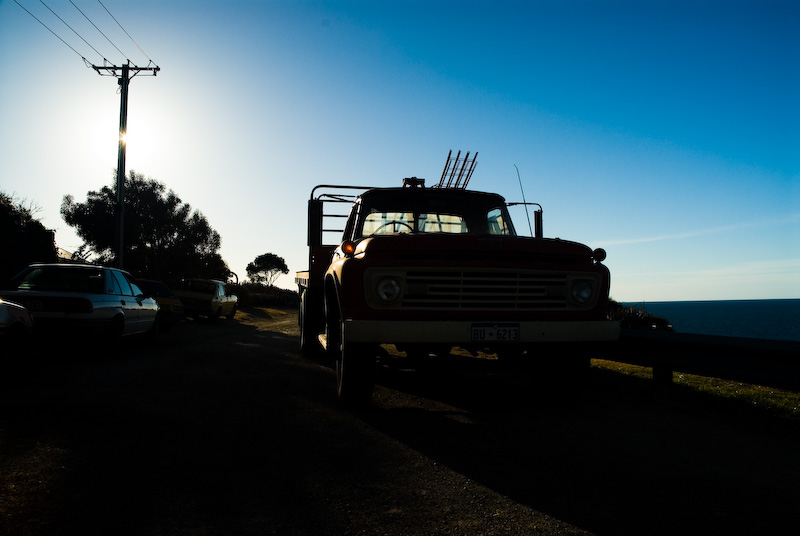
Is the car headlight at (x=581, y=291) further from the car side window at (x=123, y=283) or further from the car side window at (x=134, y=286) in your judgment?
the car side window at (x=134, y=286)

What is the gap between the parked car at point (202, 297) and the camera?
21.1 m

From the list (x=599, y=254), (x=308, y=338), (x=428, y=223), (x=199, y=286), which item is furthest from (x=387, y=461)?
(x=199, y=286)

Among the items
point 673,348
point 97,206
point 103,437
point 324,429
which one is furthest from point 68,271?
point 97,206

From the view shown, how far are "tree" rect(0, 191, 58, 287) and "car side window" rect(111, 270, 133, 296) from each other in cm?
701

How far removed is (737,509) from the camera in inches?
121

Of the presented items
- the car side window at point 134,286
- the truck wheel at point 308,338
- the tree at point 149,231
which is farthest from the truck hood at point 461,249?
the tree at point 149,231

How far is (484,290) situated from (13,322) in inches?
238

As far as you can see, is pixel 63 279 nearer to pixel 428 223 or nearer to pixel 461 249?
pixel 428 223

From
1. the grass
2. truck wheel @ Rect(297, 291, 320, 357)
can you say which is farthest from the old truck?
truck wheel @ Rect(297, 291, 320, 357)

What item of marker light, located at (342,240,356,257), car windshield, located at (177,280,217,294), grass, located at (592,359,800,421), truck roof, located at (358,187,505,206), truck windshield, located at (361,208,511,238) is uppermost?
truck roof, located at (358,187,505,206)

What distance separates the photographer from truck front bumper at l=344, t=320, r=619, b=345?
185 inches

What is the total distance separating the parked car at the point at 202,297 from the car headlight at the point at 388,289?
17669mm

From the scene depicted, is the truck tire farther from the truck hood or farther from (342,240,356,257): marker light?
the truck hood

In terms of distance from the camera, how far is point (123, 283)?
1096 centimetres
